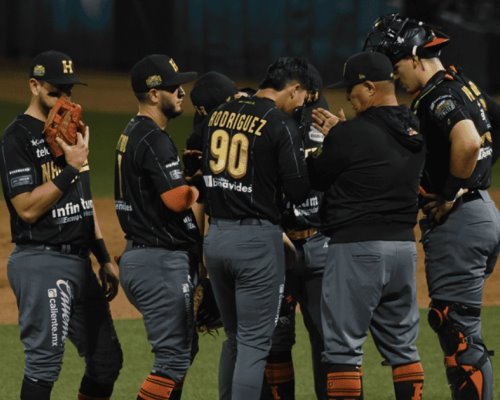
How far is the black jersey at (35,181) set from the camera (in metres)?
6.63

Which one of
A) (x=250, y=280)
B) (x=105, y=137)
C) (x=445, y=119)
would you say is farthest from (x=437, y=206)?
(x=105, y=137)

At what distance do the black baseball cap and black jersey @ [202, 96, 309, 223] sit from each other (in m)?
0.40

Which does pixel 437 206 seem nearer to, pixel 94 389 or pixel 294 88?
pixel 294 88

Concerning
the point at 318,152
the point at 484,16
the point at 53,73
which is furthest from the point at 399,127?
the point at 484,16

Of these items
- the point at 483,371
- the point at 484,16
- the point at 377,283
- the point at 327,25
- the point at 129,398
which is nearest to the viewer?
the point at 377,283

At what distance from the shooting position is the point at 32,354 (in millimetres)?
6656

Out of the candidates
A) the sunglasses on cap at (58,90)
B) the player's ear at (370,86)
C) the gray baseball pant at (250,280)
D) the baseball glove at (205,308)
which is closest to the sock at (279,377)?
the baseball glove at (205,308)

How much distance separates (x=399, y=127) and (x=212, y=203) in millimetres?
1064

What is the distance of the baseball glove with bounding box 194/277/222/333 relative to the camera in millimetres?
7191

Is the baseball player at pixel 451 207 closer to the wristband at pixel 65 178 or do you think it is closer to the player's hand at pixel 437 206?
the player's hand at pixel 437 206

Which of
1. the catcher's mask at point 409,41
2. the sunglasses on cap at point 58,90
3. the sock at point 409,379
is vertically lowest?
the sock at point 409,379

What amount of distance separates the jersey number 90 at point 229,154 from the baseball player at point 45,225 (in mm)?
687

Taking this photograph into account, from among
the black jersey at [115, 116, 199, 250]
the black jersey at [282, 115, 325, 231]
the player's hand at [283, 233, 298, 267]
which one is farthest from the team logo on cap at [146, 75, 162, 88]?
the player's hand at [283, 233, 298, 267]

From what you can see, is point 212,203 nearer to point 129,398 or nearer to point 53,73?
point 53,73
